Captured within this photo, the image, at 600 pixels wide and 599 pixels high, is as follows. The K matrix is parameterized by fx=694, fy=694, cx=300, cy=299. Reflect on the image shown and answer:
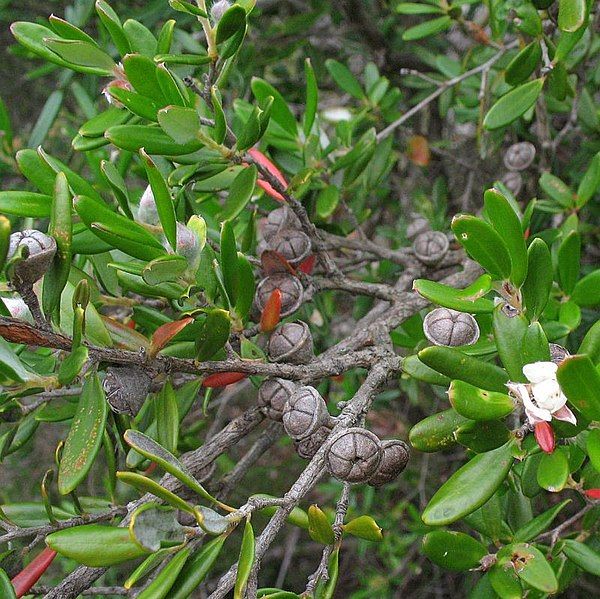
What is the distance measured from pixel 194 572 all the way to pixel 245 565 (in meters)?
0.09

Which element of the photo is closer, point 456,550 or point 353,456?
point 353,456

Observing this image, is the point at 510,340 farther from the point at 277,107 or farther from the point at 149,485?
the point at 277,107

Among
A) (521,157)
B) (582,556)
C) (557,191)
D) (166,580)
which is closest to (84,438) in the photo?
(166,580)

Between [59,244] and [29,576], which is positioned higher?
[59,244]

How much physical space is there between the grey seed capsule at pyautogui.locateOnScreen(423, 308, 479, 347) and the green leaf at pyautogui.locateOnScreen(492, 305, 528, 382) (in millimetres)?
147

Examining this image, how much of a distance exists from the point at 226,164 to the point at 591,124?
3.37 feet

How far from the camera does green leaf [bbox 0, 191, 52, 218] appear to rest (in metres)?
0.94

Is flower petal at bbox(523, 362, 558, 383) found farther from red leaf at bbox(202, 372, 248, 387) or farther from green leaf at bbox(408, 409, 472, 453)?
red leaf at bbox(202, 372, 248, 387)

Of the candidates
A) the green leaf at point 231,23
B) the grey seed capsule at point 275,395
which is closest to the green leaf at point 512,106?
the green leaf at point 231,23

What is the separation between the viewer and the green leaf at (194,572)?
803mm

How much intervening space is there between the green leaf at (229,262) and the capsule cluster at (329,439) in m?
0.16

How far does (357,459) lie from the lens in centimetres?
88

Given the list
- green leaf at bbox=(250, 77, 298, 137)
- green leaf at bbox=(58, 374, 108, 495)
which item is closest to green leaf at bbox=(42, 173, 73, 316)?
green leaf at bbox=(58, 374, 108, 495)

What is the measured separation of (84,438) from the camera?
34.1 inches
